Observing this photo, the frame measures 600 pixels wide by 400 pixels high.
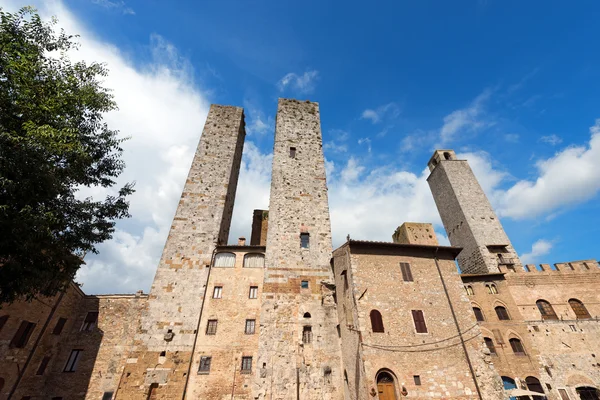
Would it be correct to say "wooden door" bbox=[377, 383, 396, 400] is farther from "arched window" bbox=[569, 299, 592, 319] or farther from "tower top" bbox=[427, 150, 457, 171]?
"tower top" bbox=[427, 150, 457, 171]

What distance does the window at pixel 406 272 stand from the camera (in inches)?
645

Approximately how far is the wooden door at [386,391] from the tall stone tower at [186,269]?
10940mm

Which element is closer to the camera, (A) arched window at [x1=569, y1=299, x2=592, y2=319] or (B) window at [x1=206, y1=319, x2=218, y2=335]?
(B) window at [x1=206, y1=319, x2=218, y2=335]

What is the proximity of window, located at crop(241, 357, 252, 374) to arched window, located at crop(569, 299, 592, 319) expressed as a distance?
23.6 meters

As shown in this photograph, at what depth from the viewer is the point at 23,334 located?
17.4 metres

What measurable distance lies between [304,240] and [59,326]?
62.3ft

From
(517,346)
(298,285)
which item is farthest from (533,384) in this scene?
(298,285)

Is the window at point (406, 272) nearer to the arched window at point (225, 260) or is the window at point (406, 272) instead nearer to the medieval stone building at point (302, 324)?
the medieval stone building at point (302, 324)

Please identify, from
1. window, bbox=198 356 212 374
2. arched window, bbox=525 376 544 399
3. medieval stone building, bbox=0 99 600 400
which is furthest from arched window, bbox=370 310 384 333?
arched window, bbox=525 376 544 399

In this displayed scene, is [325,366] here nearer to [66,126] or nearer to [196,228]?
[196,228]

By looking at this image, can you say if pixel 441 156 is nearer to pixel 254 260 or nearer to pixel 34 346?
pixel 254 260

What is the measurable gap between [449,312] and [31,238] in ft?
63.9

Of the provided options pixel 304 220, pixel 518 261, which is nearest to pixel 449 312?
pixel 304 220

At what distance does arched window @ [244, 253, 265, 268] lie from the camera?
19.9 meters
